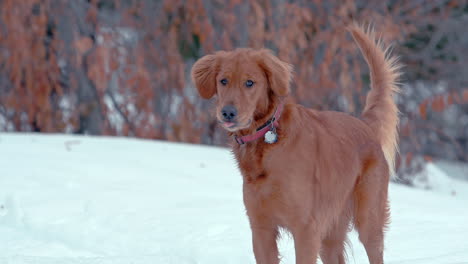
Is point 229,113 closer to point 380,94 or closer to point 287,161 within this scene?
point 287,161

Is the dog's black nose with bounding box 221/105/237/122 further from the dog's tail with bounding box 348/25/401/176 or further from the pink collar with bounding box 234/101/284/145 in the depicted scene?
the dog's tail with bounding box 348/25/401/176

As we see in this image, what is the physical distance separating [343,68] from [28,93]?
165 inches

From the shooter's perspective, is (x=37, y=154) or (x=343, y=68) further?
(x=343, y=68)

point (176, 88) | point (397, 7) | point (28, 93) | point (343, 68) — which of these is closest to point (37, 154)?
point (28, 93)

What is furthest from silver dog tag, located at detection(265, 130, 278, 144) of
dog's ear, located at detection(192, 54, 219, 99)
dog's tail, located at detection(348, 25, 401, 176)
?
dog's tail, located at detection(348, 25, 401, 176)

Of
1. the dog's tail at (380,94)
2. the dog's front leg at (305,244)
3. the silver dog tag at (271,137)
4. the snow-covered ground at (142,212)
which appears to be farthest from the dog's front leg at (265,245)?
the dog's tail at (380,94)

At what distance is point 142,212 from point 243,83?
221 cm

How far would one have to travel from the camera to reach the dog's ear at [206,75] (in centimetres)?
290

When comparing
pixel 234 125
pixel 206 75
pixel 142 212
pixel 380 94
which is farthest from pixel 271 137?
pixel 142 212

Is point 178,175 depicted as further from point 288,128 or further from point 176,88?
point 288,128

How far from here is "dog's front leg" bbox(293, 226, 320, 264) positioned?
2721 millimetres

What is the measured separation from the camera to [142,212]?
4.67 metres

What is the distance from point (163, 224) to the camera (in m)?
4.35

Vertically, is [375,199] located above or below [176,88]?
above
